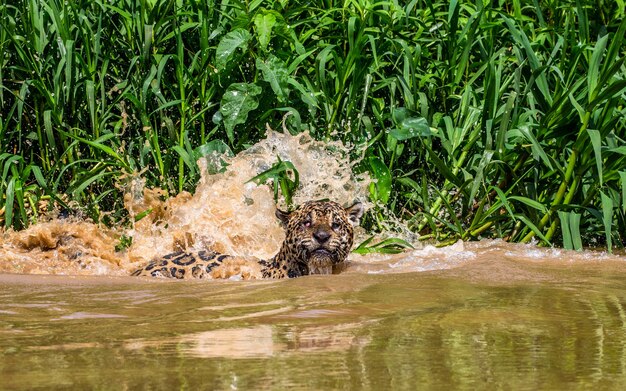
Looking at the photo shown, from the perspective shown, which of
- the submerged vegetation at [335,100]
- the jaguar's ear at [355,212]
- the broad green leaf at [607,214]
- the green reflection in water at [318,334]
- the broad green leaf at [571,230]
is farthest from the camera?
the submerged vegetation at [335,100]

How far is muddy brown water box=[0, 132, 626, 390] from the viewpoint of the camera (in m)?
3.10

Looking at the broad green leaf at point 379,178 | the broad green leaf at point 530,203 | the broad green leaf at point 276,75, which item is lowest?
the broad green leaf at point 530,203

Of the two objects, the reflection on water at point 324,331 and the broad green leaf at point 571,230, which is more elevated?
the broad green leaf at point 571,230

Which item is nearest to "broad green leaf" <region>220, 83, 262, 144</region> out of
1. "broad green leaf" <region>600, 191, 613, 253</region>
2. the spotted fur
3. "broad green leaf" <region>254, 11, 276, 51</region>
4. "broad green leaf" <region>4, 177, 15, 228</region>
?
"broad green leaf" <region>254, 11, 276, 51</region>

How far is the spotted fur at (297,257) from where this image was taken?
19.8ft

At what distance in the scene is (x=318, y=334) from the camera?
375 centimetres

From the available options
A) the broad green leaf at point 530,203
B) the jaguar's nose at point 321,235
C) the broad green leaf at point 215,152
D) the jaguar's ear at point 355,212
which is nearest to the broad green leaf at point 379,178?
the jaguar's ear at point 355,212

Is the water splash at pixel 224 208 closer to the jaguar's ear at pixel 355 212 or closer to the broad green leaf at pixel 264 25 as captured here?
the broad green leaf at pixel 264 25

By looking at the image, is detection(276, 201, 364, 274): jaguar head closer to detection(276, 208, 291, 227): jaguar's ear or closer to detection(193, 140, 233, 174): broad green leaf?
detection(276, 208, 291, 227): jaguar's ear

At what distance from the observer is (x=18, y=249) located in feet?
23.1

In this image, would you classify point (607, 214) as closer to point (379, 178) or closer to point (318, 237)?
point (379, 178)

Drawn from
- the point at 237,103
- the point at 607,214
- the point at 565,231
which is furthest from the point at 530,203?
the point at 237,103

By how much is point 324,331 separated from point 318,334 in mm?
68

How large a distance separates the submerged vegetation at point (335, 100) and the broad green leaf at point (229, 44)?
2 centimetres
